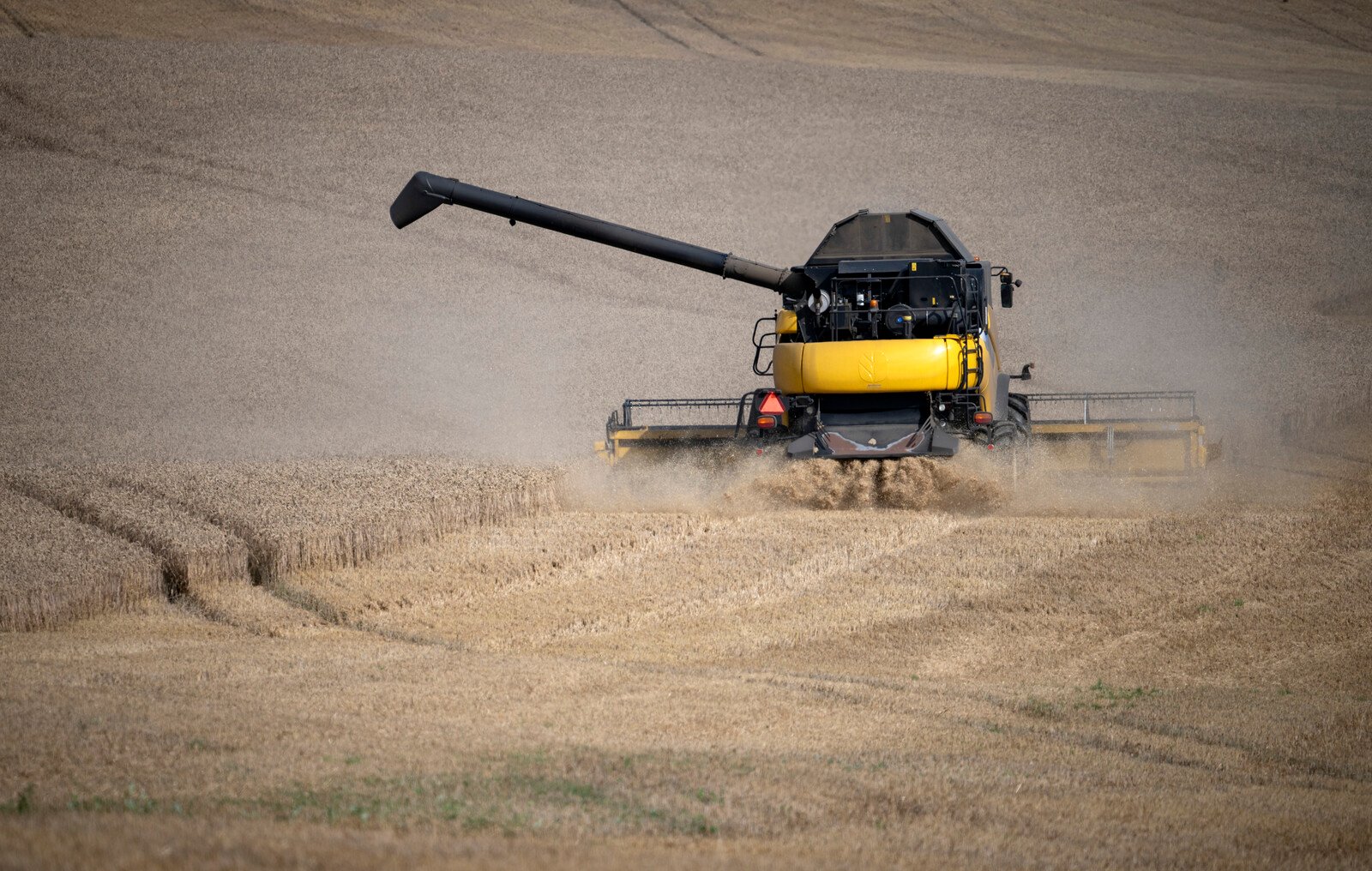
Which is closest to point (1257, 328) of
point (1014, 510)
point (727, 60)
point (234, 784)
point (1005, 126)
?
point (1005, 126)

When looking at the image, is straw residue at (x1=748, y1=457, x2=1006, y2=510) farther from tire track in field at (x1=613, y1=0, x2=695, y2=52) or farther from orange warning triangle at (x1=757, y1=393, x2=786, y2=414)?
tire track in field at (x1=613, y1=0, x2=695, y2=52)

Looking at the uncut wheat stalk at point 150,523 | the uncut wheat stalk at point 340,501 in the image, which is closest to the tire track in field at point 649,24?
the uncut wheat stalk at point 340,501

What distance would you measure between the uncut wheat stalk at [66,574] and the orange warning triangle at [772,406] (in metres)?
6.45

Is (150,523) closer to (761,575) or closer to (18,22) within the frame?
(761,575)

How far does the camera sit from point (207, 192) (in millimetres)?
39219

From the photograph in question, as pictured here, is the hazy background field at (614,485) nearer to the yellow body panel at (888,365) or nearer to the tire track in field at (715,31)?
the tire track in field at (715,31)

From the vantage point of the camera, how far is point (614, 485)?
16.7 m

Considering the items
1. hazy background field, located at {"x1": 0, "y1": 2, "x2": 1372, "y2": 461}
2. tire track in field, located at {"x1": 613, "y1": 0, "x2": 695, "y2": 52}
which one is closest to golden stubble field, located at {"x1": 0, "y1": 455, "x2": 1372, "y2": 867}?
hazy background field, located at {"x1": 0, "y1": 2, "x2": 1372, "y2": 461}

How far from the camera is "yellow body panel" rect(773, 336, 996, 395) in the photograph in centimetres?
1498

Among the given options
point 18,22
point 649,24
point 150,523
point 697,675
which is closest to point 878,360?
point 697,675

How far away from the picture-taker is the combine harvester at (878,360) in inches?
593

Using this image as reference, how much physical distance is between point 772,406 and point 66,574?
7.30m

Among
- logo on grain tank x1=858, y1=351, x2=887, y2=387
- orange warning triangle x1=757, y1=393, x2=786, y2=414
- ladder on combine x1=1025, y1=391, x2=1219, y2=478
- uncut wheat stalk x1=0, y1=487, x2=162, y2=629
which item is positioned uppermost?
logo on grain tank x1=858, y1=351, x2=887, y2=387

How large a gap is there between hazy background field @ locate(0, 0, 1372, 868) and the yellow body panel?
956 mm
